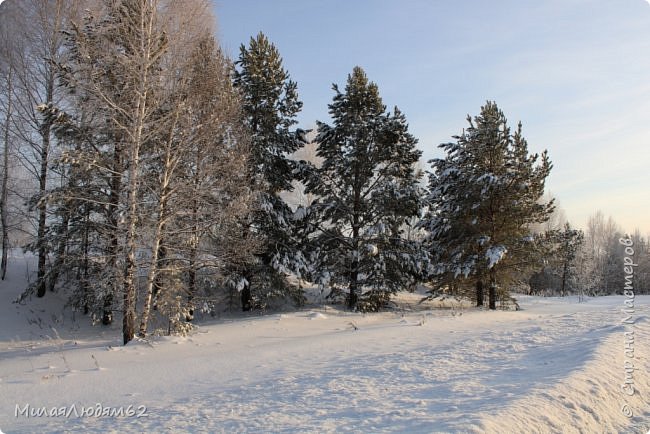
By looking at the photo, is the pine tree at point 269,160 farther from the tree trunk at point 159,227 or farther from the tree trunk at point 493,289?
the tree trunk at point 493,289

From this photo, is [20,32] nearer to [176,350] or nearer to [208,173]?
[208,173]

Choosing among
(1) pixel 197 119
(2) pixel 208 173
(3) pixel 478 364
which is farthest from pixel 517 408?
(1) pixel 197 119

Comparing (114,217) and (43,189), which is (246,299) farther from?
(43,189)

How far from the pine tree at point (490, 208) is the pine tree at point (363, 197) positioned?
65.2 inches

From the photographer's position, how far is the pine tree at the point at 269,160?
53.5 ft

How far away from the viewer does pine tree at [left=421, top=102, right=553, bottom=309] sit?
52.2 ft

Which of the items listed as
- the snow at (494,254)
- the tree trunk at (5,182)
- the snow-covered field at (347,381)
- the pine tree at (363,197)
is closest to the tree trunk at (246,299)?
the pine tree at (363,197)

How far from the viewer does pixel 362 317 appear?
48.8 feet

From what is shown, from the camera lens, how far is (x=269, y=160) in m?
16.6

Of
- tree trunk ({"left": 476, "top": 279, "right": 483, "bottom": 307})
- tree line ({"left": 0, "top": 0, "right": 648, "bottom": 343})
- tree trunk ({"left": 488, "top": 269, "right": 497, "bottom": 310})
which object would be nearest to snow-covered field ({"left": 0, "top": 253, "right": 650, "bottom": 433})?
tree line ({"left": 0, "top": 0, "right": 648, "bottom": 343})

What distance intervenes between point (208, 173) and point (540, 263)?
1365 centimetres

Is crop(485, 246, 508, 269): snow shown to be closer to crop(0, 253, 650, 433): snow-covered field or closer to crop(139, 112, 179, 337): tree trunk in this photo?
crop(0, 253, 650, 433): snow-covered field

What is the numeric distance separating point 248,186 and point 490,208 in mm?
10224

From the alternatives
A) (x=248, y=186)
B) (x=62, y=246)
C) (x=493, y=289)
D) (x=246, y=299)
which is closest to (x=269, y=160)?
(x=248, y=186)
